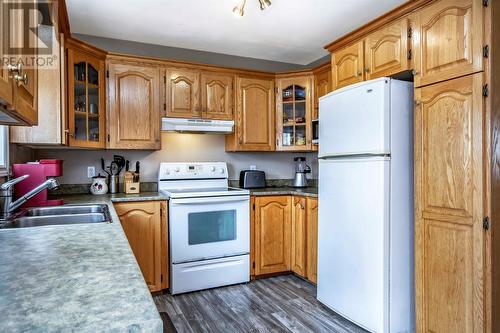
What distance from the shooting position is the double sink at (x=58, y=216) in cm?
182

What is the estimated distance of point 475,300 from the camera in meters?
1.70

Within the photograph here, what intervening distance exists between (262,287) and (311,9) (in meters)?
2.42

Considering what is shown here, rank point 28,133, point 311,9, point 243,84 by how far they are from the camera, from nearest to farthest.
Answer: point 28,133, point 311,9, point 243,84

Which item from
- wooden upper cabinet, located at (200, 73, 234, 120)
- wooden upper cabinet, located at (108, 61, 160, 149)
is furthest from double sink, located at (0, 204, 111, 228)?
wooden upper cabinet, located at (200, 73, 234, 120)

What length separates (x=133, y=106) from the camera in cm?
301

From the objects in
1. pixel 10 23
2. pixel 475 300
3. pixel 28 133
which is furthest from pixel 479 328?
pixel 28 133

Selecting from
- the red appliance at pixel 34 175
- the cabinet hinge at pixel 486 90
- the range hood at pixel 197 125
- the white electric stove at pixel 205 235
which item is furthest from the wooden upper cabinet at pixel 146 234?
the cabinet hinge at pixel 486 90

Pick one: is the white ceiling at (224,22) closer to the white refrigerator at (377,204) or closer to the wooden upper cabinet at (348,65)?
the wooden upper cabinet at (348,65)

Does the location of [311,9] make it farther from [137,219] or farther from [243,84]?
[137,219]

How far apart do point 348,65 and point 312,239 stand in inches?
60.3

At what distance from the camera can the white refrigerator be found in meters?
2.07

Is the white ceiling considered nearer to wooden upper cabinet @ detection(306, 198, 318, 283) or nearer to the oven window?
wooden upper cabinet @ detection(306, 198, 318, 283)

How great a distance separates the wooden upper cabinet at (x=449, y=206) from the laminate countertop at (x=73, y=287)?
169 cm

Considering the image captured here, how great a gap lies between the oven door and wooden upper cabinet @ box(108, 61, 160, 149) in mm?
688
